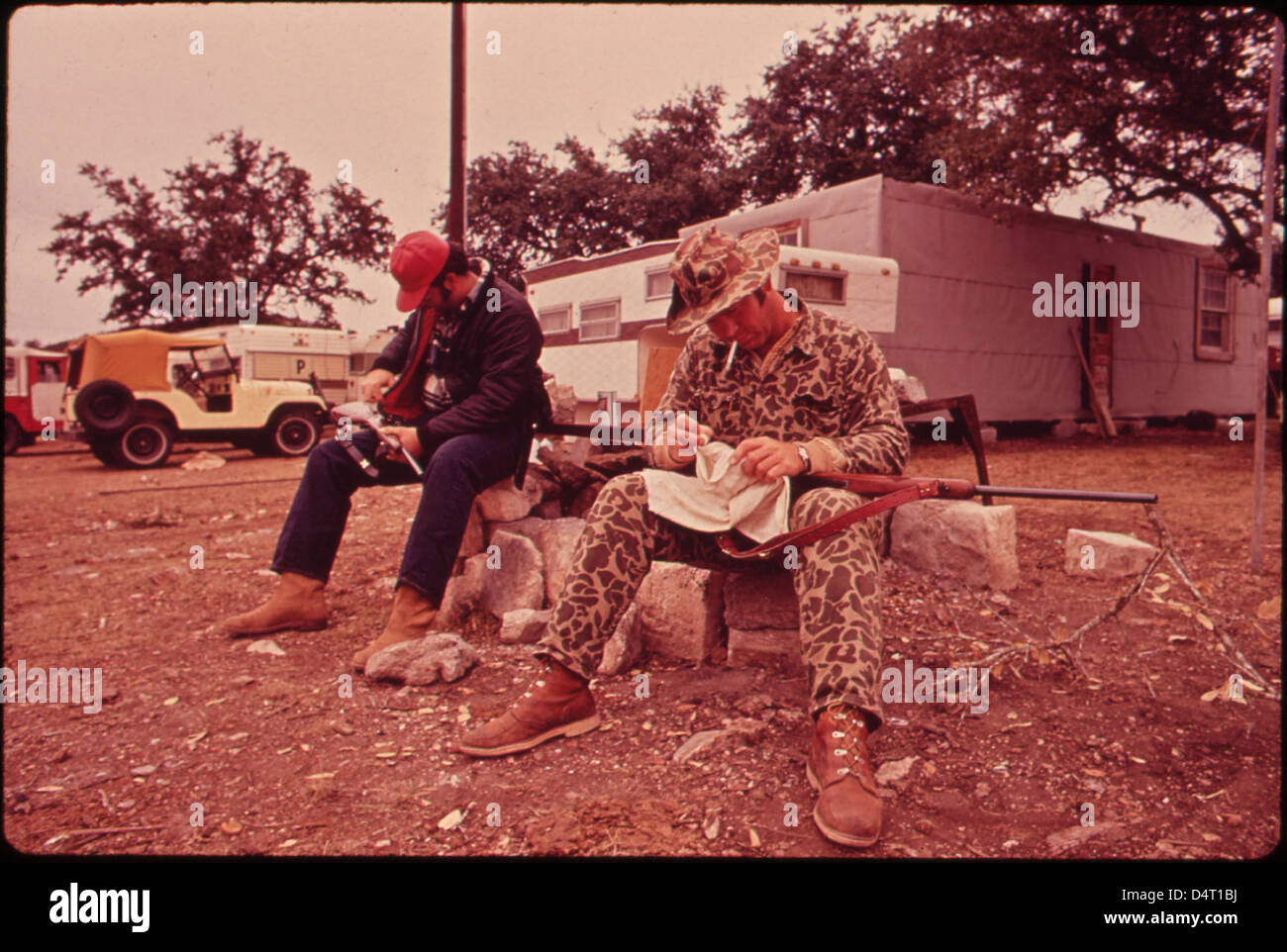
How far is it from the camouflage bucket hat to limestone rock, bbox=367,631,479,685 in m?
1.31

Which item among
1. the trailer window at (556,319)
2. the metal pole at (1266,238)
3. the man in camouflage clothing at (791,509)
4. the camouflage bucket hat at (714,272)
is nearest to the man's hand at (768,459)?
the man in camouflage clothing at (791,509)

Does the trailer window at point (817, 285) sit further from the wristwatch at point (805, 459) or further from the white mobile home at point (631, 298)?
the wristwatch at point (805, 459)

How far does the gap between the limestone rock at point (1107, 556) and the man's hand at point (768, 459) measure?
7.61 feet

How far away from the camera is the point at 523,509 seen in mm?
3545

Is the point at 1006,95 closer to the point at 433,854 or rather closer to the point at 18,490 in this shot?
the point at 433,854

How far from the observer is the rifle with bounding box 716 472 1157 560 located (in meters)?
2.03

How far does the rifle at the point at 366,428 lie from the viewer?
10.4ft

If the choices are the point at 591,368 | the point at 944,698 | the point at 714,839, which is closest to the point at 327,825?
the point at 714,839

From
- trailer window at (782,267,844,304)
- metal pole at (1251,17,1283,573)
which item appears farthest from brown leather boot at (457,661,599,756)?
trailer window at (782,267,844,304)

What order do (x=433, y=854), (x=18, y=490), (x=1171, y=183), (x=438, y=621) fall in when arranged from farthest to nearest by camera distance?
(x=1171, y=183) < (x=18, y=490) < (x=438, y=621) < (x=433, y=854)

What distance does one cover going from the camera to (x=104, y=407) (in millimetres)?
11016

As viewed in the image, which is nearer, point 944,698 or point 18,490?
point 944,698

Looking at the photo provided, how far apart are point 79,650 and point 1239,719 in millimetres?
3923

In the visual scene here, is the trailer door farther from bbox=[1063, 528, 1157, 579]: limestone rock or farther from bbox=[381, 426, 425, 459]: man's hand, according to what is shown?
bbox=[1063, 528, 1157, 579]: limestone rock
